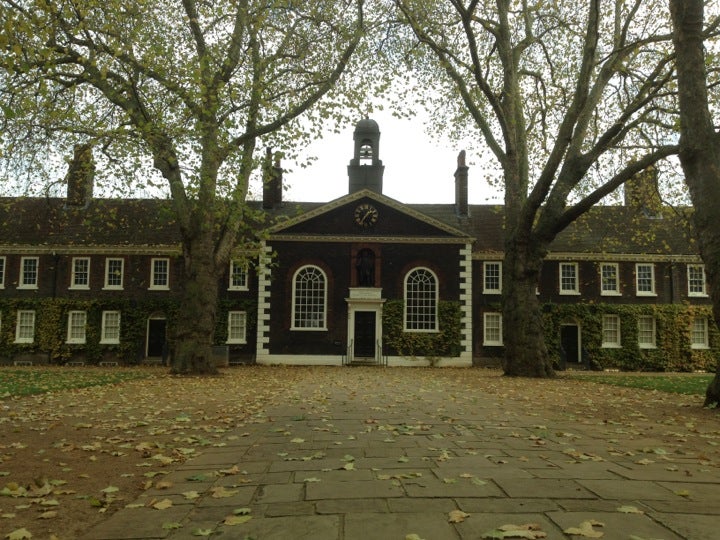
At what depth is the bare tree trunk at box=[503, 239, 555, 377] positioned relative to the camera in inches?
739

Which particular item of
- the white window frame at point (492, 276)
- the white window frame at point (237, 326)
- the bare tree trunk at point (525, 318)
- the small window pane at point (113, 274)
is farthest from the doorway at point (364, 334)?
the small window pane at point (113, 274)

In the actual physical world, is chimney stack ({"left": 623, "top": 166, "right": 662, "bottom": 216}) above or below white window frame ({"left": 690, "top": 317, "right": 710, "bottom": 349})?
above

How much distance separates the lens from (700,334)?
105 feet

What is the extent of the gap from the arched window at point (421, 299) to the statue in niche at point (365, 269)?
186 centimetres

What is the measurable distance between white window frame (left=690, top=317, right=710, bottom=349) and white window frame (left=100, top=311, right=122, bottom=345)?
3083cm

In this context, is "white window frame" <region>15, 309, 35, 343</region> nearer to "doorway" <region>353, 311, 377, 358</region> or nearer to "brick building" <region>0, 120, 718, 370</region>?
"brick building" <region>0, 120, 718, 370</region>

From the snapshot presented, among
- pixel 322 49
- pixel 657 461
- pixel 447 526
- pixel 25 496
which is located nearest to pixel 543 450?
pixel 657 461

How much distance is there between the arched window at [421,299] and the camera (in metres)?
30.5

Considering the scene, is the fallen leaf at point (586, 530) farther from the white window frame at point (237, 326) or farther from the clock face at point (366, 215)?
the white window frame at point (237, 326)

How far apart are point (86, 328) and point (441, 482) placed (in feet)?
102

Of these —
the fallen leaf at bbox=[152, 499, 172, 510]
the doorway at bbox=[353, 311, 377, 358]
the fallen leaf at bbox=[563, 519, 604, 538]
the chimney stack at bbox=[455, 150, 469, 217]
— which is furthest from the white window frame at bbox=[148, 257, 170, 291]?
the fallen leaf at bbox=[563, 519, 604, 538]

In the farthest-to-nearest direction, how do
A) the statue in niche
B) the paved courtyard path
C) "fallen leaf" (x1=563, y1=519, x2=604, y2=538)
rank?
1. the statue in niche
2. the paved courtyard path
3. "fallen leaf" (x1=563, y1=519, x2=604, y2=538)

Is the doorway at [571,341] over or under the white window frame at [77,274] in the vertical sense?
under

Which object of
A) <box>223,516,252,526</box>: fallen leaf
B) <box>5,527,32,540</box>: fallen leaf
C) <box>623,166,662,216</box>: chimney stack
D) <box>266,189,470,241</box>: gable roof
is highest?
<box>266,189,470,241</box>: gable roof
